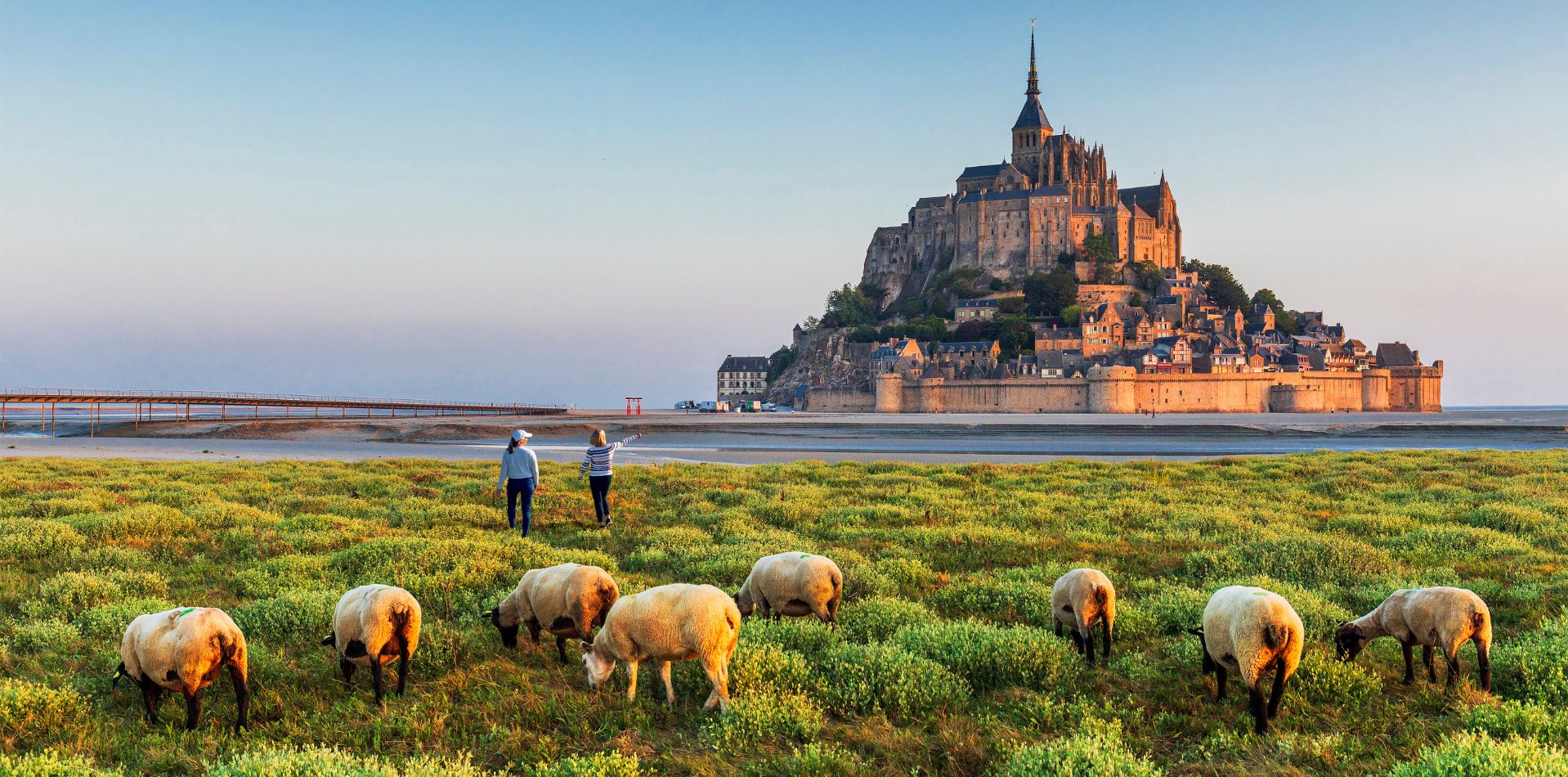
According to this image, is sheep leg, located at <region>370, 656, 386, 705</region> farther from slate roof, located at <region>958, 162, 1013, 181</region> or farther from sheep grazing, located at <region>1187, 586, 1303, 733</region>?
slate roof, located at <region>958, 162, 1013, 181</region>

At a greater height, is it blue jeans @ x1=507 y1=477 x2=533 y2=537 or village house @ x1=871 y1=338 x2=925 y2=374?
village house @ x1=871 y1=338 x2=925 y2=374

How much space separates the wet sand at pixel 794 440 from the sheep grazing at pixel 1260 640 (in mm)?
30839

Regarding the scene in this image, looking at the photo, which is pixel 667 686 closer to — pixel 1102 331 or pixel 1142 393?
pixel 1142 393

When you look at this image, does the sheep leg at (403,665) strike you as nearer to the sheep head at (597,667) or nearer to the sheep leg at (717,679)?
the sheep head at (597,667)

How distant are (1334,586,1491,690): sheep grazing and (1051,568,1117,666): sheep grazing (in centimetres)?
199

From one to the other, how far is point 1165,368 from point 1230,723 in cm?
14018

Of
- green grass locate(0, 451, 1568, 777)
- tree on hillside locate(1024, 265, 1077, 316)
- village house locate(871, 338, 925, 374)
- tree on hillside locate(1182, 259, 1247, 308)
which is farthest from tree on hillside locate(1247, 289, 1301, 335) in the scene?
green grass locate(0, 451, 1568, 777)

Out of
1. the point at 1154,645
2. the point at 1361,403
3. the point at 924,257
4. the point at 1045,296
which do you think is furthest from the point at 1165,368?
the point at 1154,645

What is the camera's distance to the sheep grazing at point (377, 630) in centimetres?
720

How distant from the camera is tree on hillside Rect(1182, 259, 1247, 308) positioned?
16825 cm

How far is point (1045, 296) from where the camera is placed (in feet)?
516

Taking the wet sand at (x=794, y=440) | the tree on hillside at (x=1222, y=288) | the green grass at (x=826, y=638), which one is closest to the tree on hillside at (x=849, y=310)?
the tree on hillside at (x=1222, y=288)

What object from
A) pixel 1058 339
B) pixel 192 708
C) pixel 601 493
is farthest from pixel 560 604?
pixel 1058 339

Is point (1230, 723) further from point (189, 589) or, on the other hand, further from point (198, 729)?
point (189, 589)
